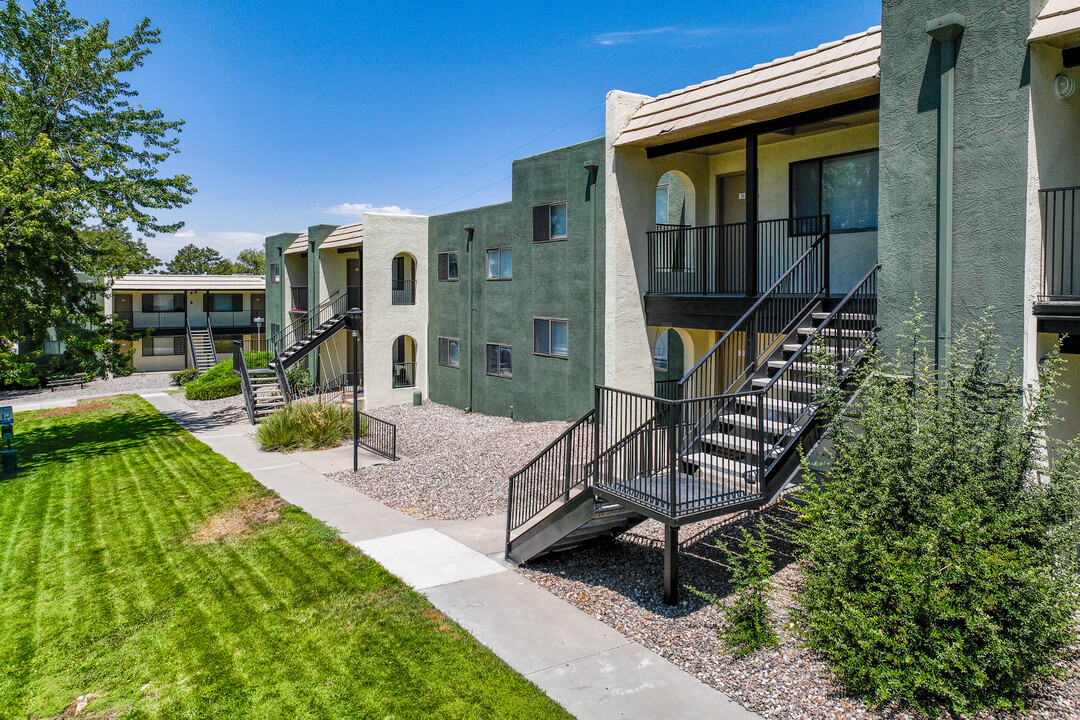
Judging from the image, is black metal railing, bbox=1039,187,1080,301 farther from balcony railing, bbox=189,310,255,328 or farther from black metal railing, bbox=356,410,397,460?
balcony railing, bbox=189,310,255,328

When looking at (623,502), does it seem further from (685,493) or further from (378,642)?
(378,642)

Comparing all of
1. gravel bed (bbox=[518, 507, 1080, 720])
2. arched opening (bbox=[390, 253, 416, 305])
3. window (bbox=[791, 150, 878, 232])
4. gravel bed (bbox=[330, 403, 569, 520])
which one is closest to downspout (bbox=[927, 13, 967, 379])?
gravel bed (bbox=[518, 507, 1080, 720])

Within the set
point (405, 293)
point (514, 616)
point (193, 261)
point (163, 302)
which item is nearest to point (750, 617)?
point (514, 616)

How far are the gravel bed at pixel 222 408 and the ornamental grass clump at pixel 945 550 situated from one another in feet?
72.0

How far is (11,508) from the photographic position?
13859 mm

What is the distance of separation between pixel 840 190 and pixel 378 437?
12.3m

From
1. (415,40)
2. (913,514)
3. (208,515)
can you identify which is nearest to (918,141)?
(913,514)

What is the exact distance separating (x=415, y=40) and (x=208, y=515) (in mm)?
28896

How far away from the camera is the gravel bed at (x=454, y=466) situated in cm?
1337

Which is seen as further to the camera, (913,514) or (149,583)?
(149,583)

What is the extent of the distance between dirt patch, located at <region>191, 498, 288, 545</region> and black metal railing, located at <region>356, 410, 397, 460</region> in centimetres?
385

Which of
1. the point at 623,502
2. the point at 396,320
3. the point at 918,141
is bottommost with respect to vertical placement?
the point at 623,502

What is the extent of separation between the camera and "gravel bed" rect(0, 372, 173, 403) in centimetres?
3189

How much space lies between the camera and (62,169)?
61.0 feet
